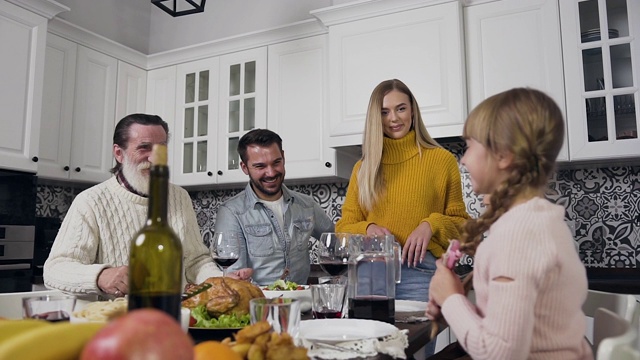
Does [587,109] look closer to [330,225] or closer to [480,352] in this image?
[330,225]

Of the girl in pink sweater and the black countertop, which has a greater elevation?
the girl in pink sweater

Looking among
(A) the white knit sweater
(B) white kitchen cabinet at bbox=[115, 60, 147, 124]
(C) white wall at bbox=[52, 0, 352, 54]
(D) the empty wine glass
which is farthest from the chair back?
(B) white kitchen cabinet at bbox=[115, 60, 147, 124]

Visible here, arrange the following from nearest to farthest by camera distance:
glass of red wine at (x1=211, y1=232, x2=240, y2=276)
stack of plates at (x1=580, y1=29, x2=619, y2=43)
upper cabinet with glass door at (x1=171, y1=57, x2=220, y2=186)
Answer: glass of red wine at (x1=211, y1=232, x2=240, y2=276) < stack of plates at (x1=580, y1=29, x2=619, y2=43) < upper cabinet with glass door at (x1=171, y1=57, x2=220, y2=186)

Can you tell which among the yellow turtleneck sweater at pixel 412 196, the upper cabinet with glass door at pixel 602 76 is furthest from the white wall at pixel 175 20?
the yellow turtleneck sweater at pixel 412 196

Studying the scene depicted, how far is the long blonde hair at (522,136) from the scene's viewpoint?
911 mm

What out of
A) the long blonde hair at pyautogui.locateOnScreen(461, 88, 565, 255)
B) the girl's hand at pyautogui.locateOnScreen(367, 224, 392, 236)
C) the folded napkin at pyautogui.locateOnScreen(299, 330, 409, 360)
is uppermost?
the long blonde hair at pyautogui.locateOnScreen(461, 88, 565, 255)

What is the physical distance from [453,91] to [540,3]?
2.00 ft

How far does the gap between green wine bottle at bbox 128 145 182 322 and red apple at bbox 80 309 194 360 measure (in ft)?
0.78

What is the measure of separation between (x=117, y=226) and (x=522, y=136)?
1452mm

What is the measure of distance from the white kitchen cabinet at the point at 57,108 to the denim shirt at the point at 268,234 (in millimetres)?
1374

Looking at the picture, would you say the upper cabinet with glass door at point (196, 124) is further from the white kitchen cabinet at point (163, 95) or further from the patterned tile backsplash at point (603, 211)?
the patterned tile backsplash at point (603, 211)

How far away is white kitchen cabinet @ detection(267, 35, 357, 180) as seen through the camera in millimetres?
3047

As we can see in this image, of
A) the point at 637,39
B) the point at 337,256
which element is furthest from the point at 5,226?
the point at 637,39

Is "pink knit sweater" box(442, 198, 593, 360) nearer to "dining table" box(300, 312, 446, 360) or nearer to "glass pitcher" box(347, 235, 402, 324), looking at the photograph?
"dining table" box(300, 312, 446, 360)
